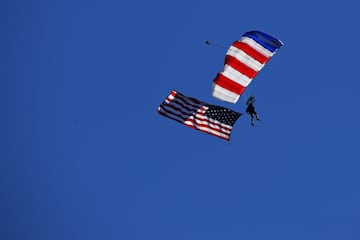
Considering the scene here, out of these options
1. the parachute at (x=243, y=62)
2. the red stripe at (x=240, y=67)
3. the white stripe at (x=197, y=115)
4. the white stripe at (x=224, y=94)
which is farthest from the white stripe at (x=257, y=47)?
the white stripe at (x=197, y=115)

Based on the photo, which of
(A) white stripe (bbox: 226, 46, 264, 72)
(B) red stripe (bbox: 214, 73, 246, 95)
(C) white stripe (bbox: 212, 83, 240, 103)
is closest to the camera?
(C) white stripe (bbox: 212, 83, 240, 103)

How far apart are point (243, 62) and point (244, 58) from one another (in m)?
0.29

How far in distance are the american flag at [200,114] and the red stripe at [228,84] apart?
2780 millimetres

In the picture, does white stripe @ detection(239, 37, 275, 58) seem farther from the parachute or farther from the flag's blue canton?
the flag's blue canton

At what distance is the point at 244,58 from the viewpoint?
1826 inches

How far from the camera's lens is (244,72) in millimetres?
46469

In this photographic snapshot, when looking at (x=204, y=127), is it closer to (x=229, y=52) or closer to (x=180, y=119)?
(x=180, y=119)

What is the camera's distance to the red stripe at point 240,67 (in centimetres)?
4609

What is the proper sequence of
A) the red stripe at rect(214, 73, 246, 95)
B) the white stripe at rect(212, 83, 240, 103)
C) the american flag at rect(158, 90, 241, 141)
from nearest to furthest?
the white stripe at rect(212, 83, 240, 103), the red stripe at rect(214, 73, 246, 95), the american flag at rect(158, 90, 241, 141)

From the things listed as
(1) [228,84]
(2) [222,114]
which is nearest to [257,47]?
(1) [228,84]

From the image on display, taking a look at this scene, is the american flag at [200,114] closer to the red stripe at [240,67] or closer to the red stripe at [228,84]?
the red stripe at [228,84]

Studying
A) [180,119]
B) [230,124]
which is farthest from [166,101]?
[230,124]

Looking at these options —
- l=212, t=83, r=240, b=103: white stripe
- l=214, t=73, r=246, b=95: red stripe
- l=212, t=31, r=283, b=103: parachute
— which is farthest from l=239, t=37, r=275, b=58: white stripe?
l=212, t=83, r=240, b=103: white stripe

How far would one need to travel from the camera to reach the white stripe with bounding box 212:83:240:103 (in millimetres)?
45625
